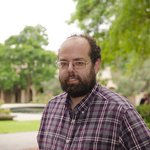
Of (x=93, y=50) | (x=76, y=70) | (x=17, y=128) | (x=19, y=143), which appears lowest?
(x=17, y=128)

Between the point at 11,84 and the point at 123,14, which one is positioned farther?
the point at 11,84

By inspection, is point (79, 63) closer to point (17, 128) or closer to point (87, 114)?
point (87, 114)

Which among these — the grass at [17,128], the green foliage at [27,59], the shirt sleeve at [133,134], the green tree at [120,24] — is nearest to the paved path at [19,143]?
the grass at [17,128]

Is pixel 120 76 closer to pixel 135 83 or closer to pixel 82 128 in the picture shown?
pixel 135 83

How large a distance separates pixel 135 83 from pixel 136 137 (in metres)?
36.2

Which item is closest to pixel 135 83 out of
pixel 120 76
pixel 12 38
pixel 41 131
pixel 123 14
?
pixel 120 76

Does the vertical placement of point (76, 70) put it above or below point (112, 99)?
above

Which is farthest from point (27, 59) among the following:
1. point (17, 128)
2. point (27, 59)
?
point (17, 128)

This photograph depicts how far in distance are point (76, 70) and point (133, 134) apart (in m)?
0.45

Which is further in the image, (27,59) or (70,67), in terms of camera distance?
(27,59)

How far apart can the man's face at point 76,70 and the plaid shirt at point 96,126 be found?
0.23 feet

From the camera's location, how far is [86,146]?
2.15 meters

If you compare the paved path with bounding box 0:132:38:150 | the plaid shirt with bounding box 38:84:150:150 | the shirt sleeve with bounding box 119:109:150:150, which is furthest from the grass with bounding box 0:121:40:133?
the shirt sleeve with bounding box 119:109:150:150

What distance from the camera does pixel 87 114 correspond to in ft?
7.34
